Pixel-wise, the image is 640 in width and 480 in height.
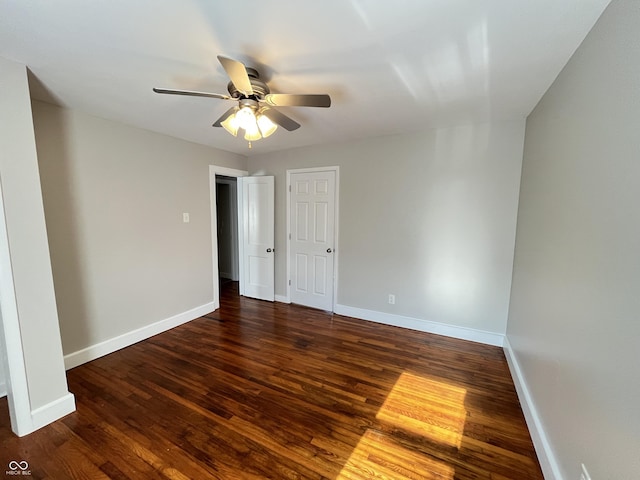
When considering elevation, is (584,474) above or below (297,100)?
below

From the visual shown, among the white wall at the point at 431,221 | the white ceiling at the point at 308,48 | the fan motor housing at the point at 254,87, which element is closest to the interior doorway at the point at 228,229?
the white wall at the point at 431,221

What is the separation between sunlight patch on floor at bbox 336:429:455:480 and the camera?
1.48 m

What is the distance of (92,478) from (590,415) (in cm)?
251

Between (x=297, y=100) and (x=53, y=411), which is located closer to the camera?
(x=297, y=100)

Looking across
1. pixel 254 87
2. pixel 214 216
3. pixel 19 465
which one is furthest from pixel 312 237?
pixel 19 465

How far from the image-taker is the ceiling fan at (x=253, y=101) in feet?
5.04

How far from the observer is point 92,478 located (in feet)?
4.80

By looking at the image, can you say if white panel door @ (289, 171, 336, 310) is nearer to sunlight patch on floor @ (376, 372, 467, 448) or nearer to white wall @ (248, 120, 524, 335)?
white wall @ (248, 120, 524, 335)

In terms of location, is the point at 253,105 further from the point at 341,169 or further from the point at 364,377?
the point at 364,377

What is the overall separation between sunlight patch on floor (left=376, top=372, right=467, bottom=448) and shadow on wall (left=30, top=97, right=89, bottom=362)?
286 cm

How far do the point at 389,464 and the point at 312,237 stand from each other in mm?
2781

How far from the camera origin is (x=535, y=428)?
66.1 inches

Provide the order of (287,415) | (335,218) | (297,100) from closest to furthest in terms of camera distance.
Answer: (297,100) < (287,415) < (335,218)

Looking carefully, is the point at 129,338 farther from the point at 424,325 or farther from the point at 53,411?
the point at 424,325
